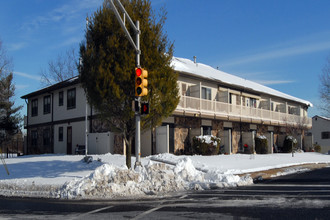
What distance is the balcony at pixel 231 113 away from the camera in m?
25.7

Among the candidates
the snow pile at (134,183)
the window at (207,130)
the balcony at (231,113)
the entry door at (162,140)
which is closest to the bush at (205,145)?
the balcony at (231,113)

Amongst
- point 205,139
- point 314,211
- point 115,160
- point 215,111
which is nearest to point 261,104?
point 215,111

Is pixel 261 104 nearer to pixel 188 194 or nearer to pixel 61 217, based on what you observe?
pixel 188 194

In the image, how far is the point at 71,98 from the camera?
28844mm

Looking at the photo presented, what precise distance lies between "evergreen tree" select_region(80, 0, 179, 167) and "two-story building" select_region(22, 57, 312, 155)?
8659 mm

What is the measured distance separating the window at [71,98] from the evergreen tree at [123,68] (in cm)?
1363

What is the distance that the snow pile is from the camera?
1123 cm

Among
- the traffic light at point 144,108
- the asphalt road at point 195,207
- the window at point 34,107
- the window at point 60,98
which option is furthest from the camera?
the window at point 34,107

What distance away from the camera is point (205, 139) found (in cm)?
2506

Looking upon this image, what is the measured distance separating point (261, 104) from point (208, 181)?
25475 millimetres

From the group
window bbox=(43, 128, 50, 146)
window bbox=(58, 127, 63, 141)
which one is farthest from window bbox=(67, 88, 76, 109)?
window bbox=(43, 128, 50, 146)

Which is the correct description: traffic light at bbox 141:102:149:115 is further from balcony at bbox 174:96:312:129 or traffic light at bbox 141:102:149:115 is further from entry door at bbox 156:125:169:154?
balcony at bbox 174:96:312:129

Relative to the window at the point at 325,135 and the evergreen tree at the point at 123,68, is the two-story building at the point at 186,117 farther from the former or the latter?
the window at the point at 325,135

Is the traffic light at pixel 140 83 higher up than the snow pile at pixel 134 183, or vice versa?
the traffic light at pixel 140 83
